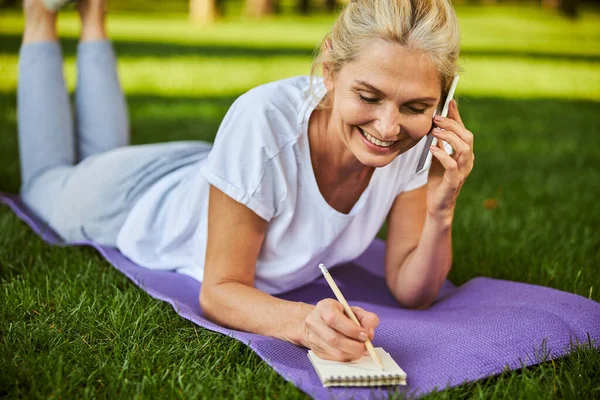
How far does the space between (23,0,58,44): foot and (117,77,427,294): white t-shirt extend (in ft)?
3.76

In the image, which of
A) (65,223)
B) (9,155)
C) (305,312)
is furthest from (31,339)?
(9,155)

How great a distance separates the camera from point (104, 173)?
3438 mm

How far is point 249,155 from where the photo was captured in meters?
2.46

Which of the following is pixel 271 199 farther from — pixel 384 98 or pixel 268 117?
pixel 384 98

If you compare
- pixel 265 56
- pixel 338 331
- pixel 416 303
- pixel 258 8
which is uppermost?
pixel 338 331

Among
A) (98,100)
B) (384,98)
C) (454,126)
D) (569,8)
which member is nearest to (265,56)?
(98,100)


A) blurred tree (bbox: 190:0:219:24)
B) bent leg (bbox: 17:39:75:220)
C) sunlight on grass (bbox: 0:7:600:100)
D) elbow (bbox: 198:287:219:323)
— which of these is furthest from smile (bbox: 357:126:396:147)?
blurred tree (bbox: 190:0:219:24)

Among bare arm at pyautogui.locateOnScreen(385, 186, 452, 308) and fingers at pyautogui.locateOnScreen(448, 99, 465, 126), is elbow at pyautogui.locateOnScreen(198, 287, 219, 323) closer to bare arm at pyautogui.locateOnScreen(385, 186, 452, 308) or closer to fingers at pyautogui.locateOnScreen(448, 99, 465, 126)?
bare arm at pyautogui.locateOnScreen(385, 186, 452, 308)

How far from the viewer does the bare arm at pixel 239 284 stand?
2.28m

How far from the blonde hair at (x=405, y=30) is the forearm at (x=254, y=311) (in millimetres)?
751

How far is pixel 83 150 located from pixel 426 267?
2098 mm

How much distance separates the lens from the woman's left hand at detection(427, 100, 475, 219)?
2346 mm

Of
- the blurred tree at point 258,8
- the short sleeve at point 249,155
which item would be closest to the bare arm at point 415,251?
the short sleeve at point 249,155

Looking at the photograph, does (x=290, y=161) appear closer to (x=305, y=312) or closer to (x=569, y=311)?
(x=305, y=312)
